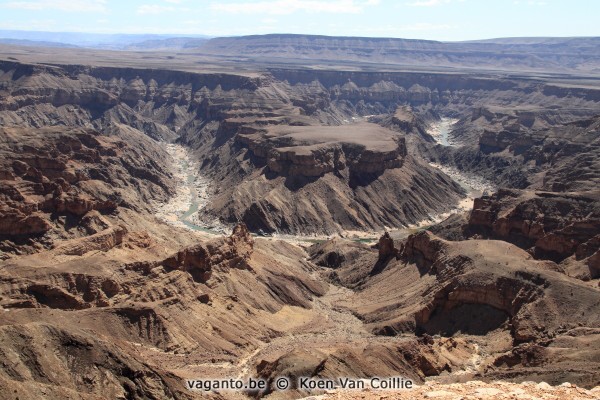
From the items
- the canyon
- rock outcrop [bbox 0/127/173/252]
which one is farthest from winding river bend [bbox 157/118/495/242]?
rock outcrop [bbox 0/127/173/252]

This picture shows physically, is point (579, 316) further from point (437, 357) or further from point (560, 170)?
point (560, 170)

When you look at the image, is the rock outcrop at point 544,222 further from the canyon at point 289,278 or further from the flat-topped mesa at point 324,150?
the flat-topped mesa at point 324,150

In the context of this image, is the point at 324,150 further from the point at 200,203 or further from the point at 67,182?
the point at 67,182

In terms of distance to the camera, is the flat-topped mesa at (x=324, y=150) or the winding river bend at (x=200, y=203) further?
the flat-topped mesa at (x=324, y=150)

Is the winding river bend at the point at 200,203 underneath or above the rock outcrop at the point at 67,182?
underneath

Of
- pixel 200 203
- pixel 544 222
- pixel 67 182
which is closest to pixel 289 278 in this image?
pixel 544 222

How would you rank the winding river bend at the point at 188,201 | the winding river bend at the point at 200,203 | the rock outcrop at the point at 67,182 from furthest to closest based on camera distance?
the winding river bend at the point at 188,201 → the winding river bend at the point at 200,203 → the rock outcrop at the point at 67,182

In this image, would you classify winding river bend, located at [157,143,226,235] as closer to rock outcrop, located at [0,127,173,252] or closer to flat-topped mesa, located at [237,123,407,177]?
rock outcrop, located at [0,127,173,252]

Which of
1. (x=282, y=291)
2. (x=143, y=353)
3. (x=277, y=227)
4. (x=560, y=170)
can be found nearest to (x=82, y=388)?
(x=143, y=353)

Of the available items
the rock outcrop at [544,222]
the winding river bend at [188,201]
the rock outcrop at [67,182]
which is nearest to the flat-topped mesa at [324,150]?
the winding river bend at [188,201]
